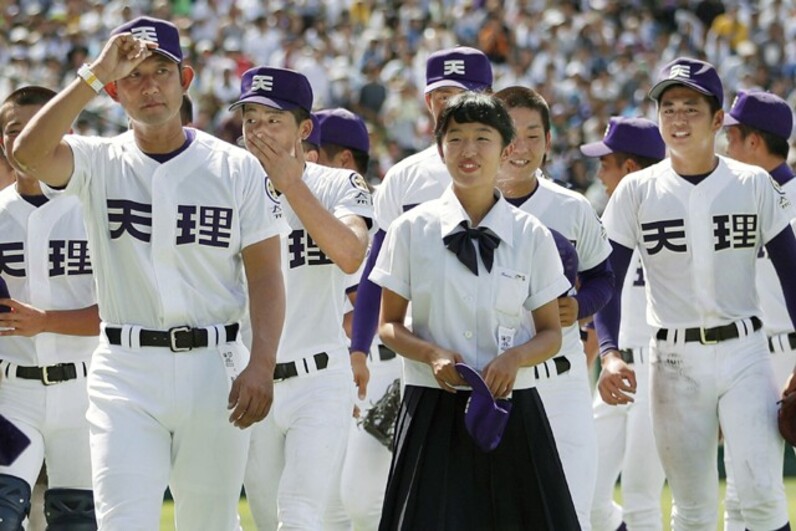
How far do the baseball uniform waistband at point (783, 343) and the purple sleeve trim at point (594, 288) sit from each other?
1.84 meters

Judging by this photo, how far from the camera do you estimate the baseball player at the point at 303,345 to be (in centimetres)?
689

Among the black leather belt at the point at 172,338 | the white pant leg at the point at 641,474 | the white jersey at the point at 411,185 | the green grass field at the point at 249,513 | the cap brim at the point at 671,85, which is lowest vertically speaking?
the green grass field at the point at 249,513

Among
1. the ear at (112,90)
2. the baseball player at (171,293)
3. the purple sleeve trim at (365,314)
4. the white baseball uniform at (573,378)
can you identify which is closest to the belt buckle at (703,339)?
the white baseball uniform at (573,378)

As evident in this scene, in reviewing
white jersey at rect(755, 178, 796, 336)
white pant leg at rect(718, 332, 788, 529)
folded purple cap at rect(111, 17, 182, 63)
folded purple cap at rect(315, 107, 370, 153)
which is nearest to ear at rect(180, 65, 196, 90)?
folded purple cap at rect(111, 17, 182, 63)

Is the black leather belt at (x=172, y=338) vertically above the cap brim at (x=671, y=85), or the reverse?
the cap brim at (x=671, y=85)

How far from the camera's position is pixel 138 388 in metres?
5.98

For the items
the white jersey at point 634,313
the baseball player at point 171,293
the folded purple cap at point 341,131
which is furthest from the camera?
the white jersey at point 634,313

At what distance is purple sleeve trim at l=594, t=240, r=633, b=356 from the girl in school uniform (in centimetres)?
163

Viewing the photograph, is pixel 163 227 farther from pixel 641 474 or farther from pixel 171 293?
pixel 641 474

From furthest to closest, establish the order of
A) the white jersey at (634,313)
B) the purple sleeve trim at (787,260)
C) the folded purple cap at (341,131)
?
the white jersey at (634,313), the folded purple cap at (341,131), the purple sleeve trim at (787,260)

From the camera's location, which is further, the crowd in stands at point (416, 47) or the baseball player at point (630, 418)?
the crowd in stands at point (416, 47)

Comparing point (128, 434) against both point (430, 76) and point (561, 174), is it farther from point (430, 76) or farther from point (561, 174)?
point (561, 174)

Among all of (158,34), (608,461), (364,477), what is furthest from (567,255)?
(608,461)

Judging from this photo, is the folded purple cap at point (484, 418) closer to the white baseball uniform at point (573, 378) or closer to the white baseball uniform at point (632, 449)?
the white baseball uniform at point (573, 378)
